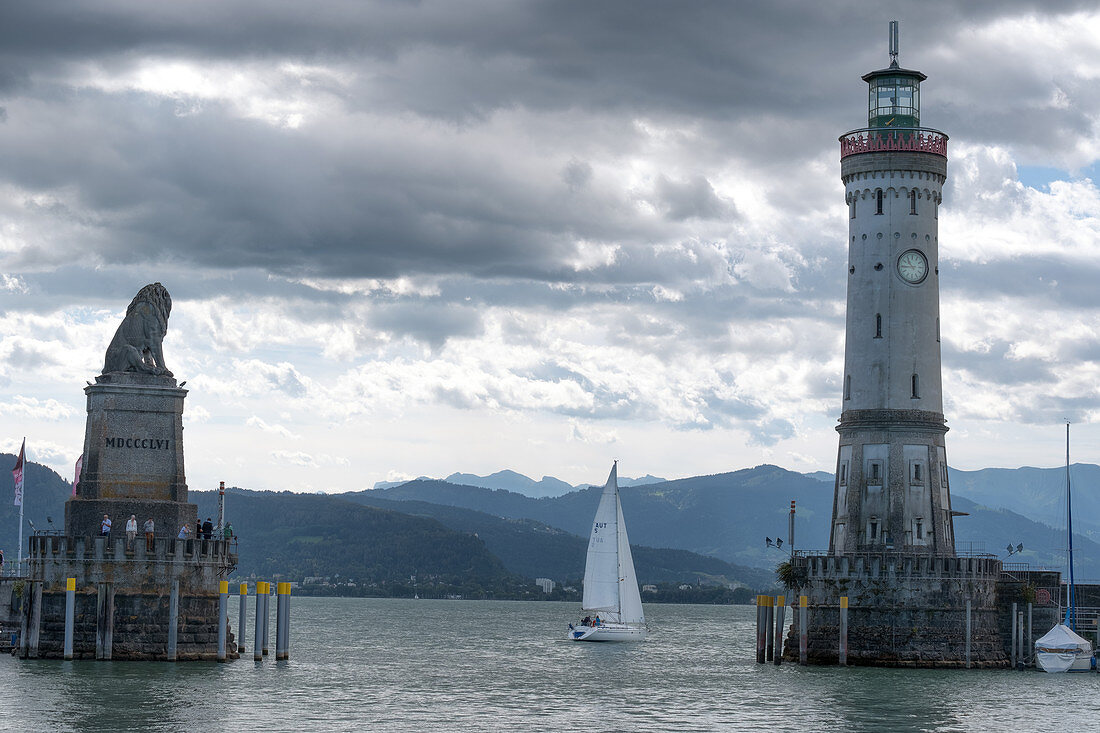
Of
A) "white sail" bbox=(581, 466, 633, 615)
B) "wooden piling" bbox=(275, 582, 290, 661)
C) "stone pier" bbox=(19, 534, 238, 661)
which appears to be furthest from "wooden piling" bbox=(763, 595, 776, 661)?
"white sail" bbox=(581, 466, 633, 615)

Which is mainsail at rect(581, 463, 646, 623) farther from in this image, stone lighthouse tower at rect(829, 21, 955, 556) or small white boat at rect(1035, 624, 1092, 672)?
small white boat at rect(1035, 624, 1092, 672)

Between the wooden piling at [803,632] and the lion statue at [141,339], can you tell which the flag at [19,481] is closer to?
the lion statue at [141,339]

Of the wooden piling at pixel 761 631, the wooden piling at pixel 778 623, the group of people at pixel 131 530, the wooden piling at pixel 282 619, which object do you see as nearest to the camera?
the group of people at pixel 131 530

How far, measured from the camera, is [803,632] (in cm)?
7719

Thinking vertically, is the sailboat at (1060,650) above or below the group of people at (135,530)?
below

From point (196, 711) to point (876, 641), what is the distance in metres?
34.8

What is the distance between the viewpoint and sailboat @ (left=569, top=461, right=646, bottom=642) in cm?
11962

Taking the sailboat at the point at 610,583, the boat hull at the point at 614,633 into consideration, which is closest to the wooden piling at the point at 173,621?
the sailboat at the point at 610,583

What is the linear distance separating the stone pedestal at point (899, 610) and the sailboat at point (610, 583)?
1626 inches

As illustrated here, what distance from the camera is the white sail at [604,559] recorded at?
391 ft

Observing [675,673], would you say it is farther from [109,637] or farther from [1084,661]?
[109,637]

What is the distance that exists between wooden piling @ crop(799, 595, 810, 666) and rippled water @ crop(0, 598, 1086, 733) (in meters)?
0.99

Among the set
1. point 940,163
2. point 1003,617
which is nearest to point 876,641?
point 1003,617

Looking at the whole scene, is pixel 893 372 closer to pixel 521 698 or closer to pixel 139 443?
pixel 521 698
